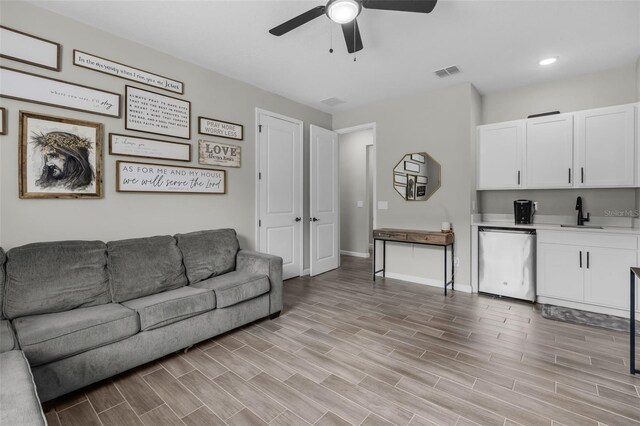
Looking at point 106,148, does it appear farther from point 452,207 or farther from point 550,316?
point 550,316

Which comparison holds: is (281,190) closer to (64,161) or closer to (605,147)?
(64,161)

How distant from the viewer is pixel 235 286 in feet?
8.95

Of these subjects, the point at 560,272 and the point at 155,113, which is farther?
the point at 560,272

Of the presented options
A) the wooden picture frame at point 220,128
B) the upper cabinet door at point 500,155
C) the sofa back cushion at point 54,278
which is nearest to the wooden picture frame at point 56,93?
the wooden picture frame at point 220,128

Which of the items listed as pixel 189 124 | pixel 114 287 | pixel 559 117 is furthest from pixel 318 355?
pixel 559 117

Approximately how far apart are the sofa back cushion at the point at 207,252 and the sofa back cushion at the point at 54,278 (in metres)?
0.68

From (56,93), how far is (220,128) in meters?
1.50

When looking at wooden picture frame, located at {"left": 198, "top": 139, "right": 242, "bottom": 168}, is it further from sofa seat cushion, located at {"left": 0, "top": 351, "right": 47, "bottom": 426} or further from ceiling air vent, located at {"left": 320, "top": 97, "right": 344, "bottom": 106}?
sofa seat cushion, located at {"left": 0, "top": 351, "right": 47, "bottom": 426}

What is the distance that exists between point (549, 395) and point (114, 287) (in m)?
3.15

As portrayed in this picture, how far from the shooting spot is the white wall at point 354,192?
20.9 ft

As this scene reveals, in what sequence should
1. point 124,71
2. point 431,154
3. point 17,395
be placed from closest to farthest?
1. point 17,395
2. point 124,71
3. point 431,154

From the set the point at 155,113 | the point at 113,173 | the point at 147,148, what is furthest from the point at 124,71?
the point at 113,173

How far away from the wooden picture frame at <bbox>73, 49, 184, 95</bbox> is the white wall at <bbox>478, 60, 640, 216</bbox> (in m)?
4.13

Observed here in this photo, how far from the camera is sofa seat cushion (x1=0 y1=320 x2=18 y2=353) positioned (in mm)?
1607
